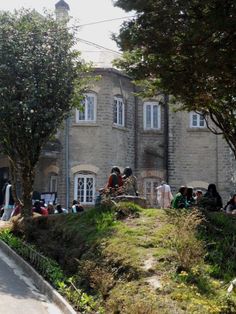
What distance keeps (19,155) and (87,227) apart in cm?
419

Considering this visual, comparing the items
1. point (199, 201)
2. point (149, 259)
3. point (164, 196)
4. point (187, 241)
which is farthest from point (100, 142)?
point (187, 241)

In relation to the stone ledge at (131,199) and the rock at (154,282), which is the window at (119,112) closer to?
the stone ledge at (131,199)

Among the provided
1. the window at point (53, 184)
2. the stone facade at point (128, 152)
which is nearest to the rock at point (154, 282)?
the stone facade at point (128, 152)

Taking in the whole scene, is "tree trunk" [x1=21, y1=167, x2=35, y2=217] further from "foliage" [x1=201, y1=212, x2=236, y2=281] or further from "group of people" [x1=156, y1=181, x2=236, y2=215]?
"foliage" [x1=201, y1=212, x2=236, y2=281]

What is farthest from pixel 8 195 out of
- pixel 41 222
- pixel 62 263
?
pixel 62 263

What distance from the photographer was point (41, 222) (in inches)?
530

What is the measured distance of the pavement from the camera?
27.9 ft

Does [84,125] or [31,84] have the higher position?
[84,125]

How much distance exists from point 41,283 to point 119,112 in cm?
1663

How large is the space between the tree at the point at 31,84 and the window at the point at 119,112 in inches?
388

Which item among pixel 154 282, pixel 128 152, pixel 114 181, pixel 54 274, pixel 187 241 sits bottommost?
pixel 54 274

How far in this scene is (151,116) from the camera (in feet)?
87.8

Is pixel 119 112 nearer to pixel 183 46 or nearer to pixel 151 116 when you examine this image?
pixel 151 116

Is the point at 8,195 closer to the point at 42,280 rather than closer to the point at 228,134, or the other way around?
the point at 228,134
